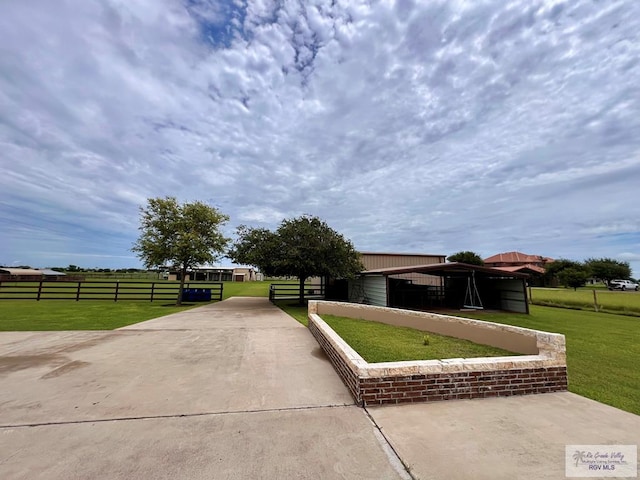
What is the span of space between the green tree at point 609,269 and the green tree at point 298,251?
54.2 metres

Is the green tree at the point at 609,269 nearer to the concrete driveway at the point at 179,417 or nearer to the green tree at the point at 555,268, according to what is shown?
the green tree at the point at 555,268

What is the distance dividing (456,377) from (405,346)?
199cm

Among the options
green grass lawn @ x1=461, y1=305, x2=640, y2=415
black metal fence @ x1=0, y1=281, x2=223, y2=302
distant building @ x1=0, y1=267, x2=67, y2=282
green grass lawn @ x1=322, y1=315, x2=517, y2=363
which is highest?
distant building @ x1=0, y1=267, x2=67, y2=282

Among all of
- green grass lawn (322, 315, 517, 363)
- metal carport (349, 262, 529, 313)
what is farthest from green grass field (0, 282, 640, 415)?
metal carport (349, 262, 529, 313)

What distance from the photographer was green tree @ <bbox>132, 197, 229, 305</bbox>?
16172mm

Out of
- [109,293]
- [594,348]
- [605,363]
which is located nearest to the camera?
[605,363]

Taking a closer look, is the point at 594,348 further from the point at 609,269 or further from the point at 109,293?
the point at 609,269

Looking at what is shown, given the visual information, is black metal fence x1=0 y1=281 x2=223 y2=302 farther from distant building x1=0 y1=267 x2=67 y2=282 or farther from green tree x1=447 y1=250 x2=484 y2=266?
green tree x1=447 y1=250 x2=484 y2=266

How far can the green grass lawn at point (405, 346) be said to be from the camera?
4.87m

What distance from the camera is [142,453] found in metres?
2.55

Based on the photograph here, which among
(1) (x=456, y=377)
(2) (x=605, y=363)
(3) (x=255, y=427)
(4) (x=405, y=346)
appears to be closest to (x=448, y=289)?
(2) (x=605, y=363)

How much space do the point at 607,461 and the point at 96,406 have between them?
16.6 feet

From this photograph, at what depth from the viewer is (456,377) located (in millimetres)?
3682

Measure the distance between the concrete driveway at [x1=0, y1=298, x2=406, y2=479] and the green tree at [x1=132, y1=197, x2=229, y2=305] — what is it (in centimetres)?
1035
